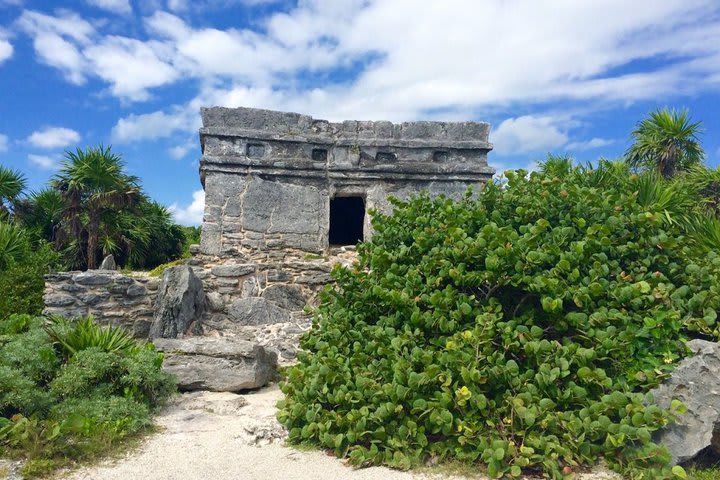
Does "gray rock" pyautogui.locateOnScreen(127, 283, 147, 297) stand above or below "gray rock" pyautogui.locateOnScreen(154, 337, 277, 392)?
above

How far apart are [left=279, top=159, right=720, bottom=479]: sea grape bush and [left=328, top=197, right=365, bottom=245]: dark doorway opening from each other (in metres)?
6.91

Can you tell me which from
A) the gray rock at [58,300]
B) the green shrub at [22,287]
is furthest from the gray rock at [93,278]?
the green shrub at [22,287]

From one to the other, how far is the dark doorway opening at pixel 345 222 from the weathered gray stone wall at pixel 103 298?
4.95 m

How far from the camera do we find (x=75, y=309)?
7164 millimetres

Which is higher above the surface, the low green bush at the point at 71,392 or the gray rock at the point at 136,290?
the gray rock at the point at 136,290

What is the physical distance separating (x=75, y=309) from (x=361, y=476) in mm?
5399

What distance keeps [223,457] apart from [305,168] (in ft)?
16.6

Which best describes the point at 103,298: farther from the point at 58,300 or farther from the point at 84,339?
the point at 84,339

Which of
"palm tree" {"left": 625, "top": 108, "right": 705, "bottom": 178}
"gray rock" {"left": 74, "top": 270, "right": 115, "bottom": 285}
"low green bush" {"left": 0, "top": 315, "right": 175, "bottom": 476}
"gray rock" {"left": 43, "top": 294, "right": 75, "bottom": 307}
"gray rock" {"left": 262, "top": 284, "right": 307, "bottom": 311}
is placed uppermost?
"palm tree" {"left": 625, "top": 108, "right": 705, "bottom": 178}

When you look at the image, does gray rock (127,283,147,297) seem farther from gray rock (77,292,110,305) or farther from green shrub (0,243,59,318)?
green shrub (0,243,59,318)

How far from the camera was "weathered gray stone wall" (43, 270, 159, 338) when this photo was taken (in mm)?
7156

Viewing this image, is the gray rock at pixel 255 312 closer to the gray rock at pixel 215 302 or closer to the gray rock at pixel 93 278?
the gray rock at pixel 215 302

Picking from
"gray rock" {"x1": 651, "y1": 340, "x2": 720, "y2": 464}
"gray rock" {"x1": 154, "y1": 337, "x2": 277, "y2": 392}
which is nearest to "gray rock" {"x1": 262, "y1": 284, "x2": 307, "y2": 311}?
"gray rock" {"x1": 154, "y1": 337, "x2": 277, "y2": 392}

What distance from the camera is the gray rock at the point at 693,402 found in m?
3.41
